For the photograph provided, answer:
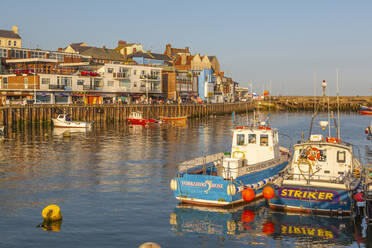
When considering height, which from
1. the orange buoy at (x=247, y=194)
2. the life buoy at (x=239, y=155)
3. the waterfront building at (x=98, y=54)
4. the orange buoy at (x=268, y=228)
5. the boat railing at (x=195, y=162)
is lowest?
the orange buoy at (x=268, y=228)

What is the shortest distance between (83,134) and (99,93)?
124 ft

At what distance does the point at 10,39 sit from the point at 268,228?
11551 cm

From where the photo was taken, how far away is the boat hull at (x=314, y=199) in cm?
2328

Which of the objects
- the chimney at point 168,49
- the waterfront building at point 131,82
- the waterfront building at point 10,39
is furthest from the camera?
the chimney at point 168,49

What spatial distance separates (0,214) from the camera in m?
24.3

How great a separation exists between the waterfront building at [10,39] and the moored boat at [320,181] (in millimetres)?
109826

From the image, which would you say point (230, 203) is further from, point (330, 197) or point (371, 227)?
point (371, 227)

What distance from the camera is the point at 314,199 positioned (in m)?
23.6

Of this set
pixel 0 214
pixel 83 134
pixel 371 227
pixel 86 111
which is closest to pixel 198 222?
pixel 371 227

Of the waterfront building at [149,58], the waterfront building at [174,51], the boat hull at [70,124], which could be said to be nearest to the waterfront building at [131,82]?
the waterfront building at [149,58]

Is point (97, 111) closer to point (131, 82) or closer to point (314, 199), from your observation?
point (131, 82)

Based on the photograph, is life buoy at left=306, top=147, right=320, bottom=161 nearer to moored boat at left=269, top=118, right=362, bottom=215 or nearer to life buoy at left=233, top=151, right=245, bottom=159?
moored boat at left=269, top=118, right=362, bottom=215

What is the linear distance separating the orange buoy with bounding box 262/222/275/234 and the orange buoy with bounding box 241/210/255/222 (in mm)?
1045

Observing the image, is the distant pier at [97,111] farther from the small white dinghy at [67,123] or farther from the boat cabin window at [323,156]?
the boat cabin window at [323,156]
